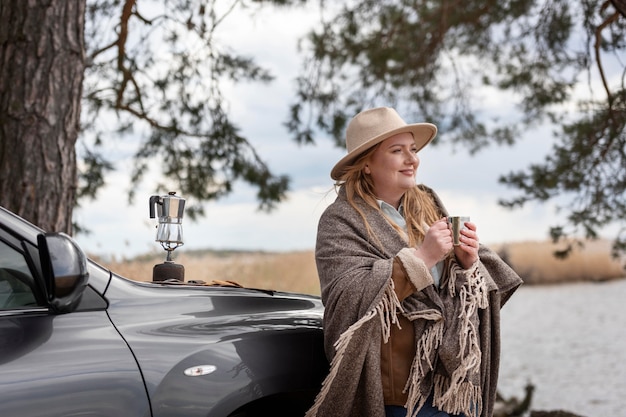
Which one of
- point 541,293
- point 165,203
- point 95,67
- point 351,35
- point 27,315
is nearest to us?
point 27,315

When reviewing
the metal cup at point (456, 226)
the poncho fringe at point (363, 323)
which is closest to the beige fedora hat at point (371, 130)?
the metal cup at point (456, 226)

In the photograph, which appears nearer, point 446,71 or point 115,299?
point 115,299

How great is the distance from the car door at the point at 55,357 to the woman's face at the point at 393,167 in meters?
1.25

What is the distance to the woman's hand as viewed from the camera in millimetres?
2824

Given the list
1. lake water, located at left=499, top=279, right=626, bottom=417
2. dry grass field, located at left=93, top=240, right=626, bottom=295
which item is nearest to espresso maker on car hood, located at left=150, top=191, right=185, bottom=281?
dry grass field, located at left=93, top=240, right=626, bottom=295

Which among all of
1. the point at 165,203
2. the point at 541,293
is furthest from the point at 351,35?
the point at 541,293

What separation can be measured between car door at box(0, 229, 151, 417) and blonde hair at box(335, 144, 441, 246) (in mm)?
1154

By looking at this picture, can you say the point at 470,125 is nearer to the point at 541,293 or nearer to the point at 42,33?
the point at 42,33

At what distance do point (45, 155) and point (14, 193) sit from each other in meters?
0.31

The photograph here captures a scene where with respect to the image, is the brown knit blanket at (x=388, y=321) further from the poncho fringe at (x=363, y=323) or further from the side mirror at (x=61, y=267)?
the side mirror at (x=61, y=267)

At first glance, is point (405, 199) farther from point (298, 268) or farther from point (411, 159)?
point (298, 268)

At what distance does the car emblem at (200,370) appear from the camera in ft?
8.27

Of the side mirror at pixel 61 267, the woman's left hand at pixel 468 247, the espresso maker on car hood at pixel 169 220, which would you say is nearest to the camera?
the side mirror at pixel 61 267

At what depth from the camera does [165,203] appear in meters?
3.62
